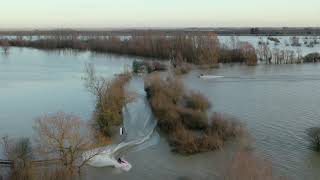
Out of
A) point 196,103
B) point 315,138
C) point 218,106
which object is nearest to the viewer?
point 315,138

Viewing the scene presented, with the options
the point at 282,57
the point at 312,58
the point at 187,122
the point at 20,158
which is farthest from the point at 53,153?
the point at 312,58

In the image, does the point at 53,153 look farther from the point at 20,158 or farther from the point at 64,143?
the point at 20,158

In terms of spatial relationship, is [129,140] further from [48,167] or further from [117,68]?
[117,68]

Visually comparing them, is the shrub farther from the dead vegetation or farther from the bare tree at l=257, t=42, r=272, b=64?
the bare tree at l=257, t=42, r=272, b=64

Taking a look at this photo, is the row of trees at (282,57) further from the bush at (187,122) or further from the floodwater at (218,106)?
the bush at (187,122)

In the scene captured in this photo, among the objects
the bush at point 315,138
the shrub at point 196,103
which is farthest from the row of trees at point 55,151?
the shrub at point 196,103

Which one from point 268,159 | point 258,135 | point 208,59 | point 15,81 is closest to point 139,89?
point 15,81

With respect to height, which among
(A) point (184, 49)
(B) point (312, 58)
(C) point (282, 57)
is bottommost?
(B) point (312, 58)
